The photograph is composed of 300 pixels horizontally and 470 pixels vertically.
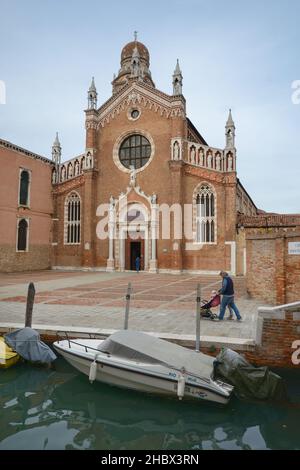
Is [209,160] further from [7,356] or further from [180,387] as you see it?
[180,387]

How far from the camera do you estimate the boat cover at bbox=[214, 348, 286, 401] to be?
5.73 metres

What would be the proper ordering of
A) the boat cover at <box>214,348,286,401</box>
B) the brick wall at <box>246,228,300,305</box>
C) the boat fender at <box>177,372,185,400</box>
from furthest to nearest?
the brick wall at <box>246,228,300,305</box>, the boat cover at <box>214,348,286,401</box>, the boat fender at <box>177,372,185,400</box>

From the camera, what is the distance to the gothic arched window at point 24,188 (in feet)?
88.0

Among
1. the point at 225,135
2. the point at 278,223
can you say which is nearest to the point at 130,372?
the point at 278,223

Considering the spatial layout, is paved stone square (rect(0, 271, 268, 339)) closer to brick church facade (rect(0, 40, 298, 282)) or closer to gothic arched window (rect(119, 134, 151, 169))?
brick church facade (rect(0, 40, 298, 282))

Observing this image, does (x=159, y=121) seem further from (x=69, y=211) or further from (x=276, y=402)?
(x=276, y=402)

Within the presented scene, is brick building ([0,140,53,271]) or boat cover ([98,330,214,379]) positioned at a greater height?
brick building ([0,140,53,271])

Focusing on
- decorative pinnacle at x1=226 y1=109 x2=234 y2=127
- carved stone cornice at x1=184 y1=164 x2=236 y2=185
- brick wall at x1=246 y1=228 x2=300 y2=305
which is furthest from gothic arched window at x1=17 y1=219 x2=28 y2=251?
brick wall at x1=246 y1=228 x2=300 y2=305

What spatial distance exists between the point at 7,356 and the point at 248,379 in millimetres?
4870

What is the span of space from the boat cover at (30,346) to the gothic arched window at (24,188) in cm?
2108

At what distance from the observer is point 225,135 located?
80.4 feet

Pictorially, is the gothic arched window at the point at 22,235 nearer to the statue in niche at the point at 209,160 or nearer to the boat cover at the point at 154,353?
the statue in niche at the point at 209,160

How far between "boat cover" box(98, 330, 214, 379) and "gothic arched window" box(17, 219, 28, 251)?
72.8 feet

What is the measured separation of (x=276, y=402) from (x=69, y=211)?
26.0m
